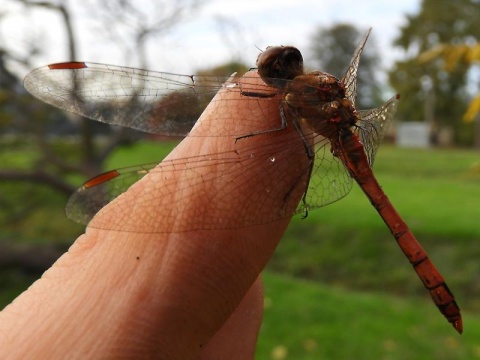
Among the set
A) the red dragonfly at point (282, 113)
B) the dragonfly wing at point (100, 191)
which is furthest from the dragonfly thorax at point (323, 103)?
the dragonfly wing at point (100, 191)

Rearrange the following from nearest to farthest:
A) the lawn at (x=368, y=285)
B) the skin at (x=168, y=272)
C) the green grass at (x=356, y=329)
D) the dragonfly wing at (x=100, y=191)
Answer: the skin at (x=168, y=272), the dragonfly wing at (x=100, y=191), the green grass at (x=356, y=329), the lawn at (x=368, y=285)

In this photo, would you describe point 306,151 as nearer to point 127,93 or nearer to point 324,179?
point 324,179

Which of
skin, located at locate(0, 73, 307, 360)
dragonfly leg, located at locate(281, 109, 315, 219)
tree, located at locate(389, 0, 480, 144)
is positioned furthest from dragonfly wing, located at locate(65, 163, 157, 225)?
tree, located at locate(389, 0, 480, 144)

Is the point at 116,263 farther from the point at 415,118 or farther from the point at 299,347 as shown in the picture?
the point at 415,118

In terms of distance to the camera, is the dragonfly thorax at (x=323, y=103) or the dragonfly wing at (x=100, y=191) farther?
the dragonfly thorax at (x=323, y=103)

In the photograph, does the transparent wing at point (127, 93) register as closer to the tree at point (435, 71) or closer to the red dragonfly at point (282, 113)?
the red dragonfly at point (282, 113)

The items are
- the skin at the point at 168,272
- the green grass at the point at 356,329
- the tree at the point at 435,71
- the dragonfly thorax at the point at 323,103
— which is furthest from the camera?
the tree at the point at 435,71

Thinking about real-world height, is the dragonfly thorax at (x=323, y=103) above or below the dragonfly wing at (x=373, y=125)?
above

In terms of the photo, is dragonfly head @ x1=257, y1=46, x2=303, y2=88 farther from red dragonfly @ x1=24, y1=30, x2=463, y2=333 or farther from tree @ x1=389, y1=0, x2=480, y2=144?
tree @ x1=389, y1=0, x2=480, y2=144
